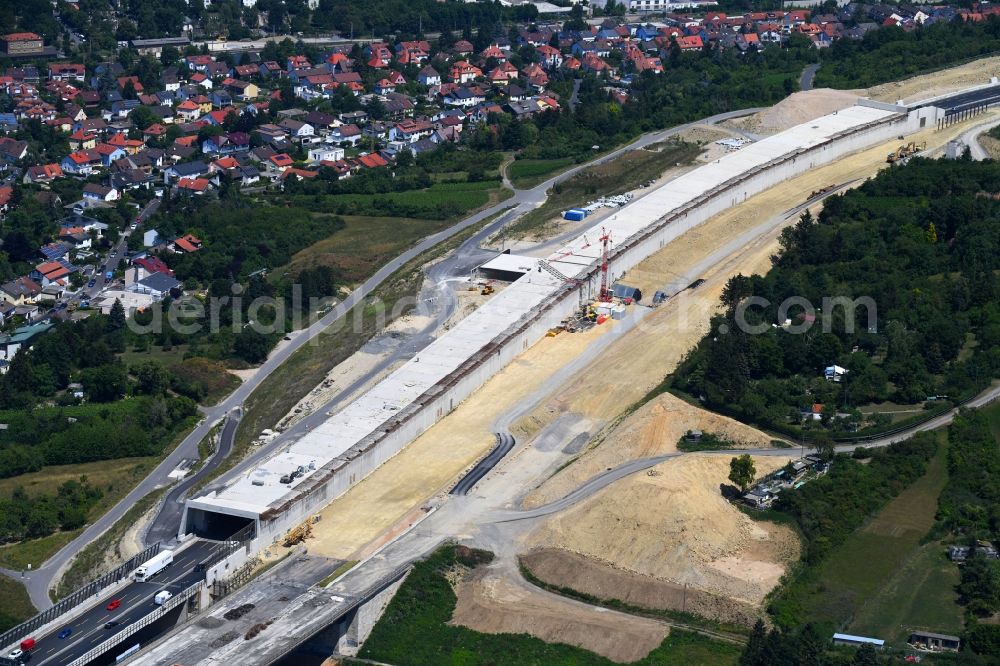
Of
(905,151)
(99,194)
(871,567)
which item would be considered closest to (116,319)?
(99,194)

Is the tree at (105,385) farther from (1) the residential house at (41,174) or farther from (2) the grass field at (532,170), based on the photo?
(1) the residential house at (41,174)

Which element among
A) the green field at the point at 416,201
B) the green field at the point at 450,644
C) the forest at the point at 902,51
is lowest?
the green field at the point at 450,644

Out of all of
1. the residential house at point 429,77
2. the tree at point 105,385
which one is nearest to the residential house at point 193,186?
the residential house at point 429,77

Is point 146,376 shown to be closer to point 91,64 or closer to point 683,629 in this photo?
point 683,629

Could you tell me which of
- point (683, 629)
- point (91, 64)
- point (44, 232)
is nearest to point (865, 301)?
point (683, 629)

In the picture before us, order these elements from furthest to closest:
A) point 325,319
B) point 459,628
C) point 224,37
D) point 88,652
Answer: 1. point 224,37
2. point 325,319
3. point 459,628
4. point 88,652

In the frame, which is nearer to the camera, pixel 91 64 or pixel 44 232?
pixel 44 232

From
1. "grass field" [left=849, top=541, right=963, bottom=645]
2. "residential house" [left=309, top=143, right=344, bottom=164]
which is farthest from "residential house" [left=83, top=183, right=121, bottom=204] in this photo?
"grass field" [left=849, top=541, right=963, bottom=645]
